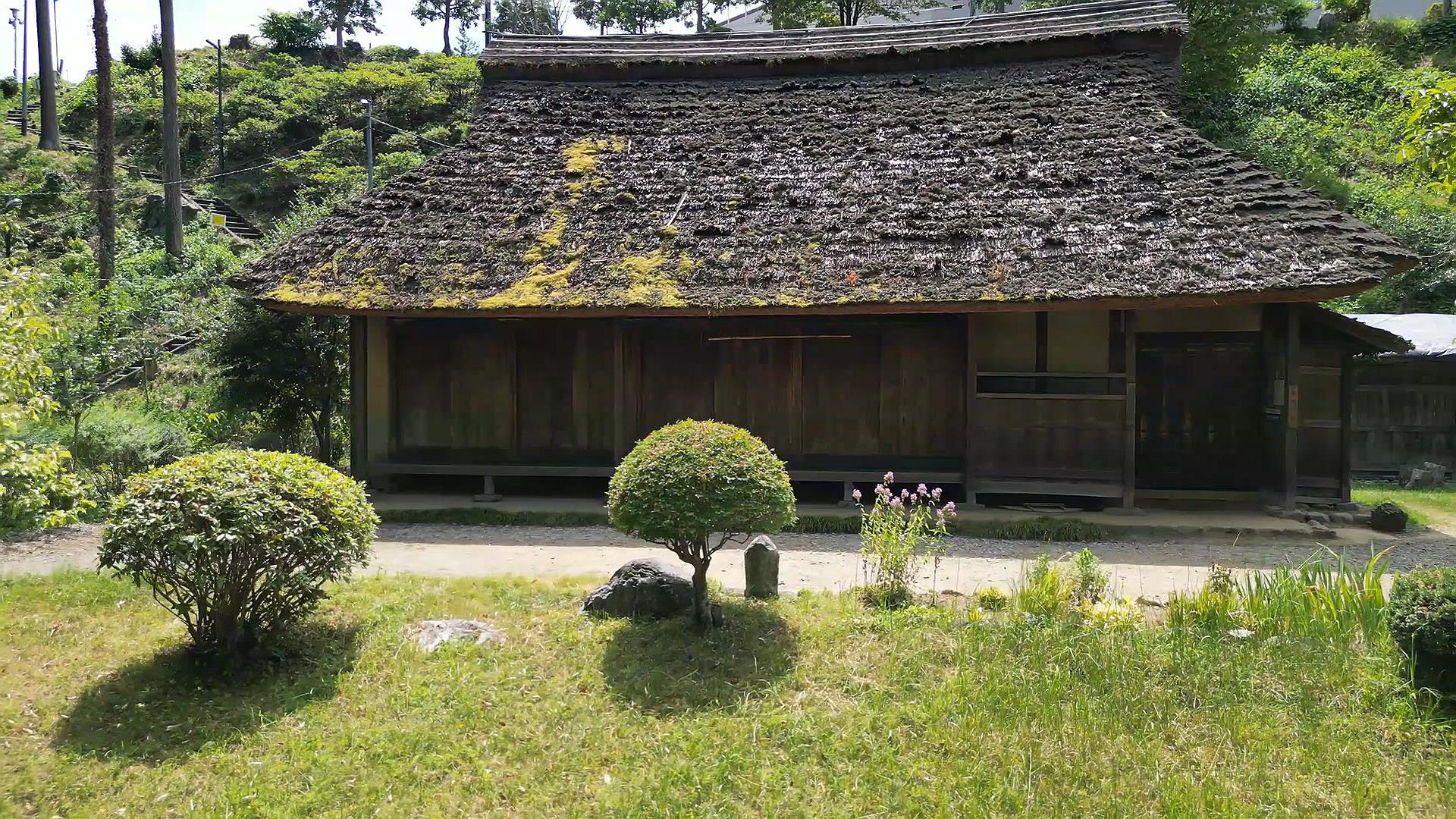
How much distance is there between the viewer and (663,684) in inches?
190

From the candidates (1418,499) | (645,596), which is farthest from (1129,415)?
(645,596)

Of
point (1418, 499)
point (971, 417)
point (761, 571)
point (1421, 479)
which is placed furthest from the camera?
point (1421, 479)

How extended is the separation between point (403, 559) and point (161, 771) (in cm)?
392

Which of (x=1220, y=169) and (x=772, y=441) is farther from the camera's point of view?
(x=772, y=441)

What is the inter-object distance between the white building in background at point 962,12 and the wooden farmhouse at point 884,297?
22.6 meters

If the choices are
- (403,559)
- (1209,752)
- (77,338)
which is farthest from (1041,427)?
(77,338)

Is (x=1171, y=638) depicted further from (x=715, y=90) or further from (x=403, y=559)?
(x=715, y=90)

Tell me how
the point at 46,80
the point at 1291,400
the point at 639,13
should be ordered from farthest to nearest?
the point at 639,13
the point at 46,80
the point at 1291,400

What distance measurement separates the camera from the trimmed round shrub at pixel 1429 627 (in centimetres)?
414

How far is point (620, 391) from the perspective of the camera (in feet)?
33.4

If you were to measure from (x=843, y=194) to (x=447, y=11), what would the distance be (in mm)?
50165

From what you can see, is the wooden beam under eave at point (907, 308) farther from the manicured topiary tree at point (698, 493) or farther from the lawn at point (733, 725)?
the lawn at point (733, 725)

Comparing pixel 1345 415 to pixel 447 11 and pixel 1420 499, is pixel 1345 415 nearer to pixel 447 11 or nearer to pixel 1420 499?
pixel 1420 499

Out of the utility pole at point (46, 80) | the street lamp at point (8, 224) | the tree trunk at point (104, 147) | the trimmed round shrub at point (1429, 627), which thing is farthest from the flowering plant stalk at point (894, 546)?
the utility pole at point (46, 80)
